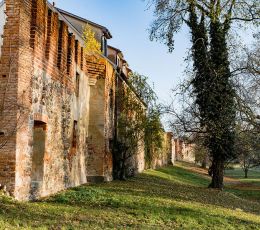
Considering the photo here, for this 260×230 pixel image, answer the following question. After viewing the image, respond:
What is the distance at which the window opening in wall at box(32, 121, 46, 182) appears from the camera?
13.2 metres

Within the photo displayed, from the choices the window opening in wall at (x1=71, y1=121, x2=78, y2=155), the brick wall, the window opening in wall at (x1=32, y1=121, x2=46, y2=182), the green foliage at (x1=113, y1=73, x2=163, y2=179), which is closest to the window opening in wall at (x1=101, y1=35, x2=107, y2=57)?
the green foliage at (x1=113, y1=73, x2=163, y2=179)

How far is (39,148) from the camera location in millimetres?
13406

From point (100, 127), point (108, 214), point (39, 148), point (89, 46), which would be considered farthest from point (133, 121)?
point (108, 214)

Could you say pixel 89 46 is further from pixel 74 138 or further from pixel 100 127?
pixel 74 138

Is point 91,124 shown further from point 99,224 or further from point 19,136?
point 99,224

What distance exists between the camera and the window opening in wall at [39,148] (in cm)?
1320

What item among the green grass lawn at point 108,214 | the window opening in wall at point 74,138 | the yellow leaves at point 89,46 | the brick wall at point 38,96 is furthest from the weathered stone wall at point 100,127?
the green grass lawn at point 108,214

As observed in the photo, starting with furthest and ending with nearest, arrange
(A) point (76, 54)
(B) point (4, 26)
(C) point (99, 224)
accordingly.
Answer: (A) point (76, 54), (B) point (4, 26), (C) point (99, 224)

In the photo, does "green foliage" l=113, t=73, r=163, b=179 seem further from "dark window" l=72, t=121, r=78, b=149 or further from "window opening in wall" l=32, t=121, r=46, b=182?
"window opening in wall" l=32, t=121, r=46, b=182

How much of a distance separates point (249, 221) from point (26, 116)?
7.93 meters

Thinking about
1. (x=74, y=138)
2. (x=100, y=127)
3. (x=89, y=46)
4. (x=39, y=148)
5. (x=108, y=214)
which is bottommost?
(x=108, y=214)

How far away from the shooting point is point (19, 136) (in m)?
11.1

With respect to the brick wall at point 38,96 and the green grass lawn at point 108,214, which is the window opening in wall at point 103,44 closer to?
the brick wall at point 38,96

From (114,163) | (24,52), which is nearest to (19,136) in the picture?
(24,52)
